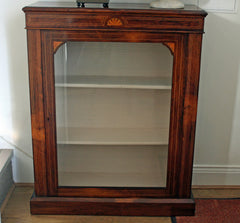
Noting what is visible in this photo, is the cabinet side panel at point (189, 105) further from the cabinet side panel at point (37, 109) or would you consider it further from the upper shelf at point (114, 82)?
the cabinet side panel at point (37, 109)

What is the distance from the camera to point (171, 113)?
1.44 m

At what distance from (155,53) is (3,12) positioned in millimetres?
711

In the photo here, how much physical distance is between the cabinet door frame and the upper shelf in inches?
2.4

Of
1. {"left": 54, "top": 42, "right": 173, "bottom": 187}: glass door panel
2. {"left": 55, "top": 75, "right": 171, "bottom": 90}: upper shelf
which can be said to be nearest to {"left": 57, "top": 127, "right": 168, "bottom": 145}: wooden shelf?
{"left": 54, "top": 42, "right": 173, "bottom": 187}: glass door panel

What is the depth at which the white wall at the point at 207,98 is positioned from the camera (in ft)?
5.27

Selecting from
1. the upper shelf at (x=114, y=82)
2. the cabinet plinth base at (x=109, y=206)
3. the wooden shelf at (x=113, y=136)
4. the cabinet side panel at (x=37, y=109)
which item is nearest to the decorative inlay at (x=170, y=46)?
the upper shelf at (x=114, y=82)

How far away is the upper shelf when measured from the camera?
1.42 metres

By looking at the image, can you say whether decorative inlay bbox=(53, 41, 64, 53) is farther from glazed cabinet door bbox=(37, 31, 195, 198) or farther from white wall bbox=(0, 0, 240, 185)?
white wall bbox=(0, 0, 240, 185)

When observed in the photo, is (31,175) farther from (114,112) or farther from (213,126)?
(213,126)

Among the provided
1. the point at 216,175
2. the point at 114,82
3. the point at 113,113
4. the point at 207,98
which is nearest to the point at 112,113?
the point at 113,113

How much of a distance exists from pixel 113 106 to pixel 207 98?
515 millimetres

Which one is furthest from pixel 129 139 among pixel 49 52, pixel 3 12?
pixel 3 12

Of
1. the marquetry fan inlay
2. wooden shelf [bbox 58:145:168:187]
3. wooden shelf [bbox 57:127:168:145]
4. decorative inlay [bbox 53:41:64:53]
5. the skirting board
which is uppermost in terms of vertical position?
the marquetry fan inlay

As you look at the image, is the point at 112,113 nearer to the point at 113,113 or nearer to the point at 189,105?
the point at 113,113
